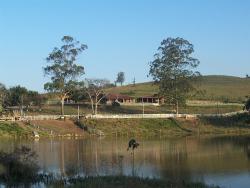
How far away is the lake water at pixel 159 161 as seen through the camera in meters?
44.4

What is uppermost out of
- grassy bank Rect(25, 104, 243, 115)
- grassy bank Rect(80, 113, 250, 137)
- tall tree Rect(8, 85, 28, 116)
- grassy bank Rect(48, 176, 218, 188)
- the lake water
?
tall tree Rect(8, 85, 28, 116)

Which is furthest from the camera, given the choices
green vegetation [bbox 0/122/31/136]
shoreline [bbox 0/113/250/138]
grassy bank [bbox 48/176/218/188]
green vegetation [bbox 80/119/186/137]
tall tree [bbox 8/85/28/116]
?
tall tree [bbox 8/85/28/116]

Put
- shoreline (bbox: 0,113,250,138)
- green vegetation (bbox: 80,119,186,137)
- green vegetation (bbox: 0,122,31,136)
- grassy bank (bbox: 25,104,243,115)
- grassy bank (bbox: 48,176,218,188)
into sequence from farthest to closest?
grassy bank (bbox: 25,104,243,115) → green vegetation (bbox: 80,119,186,137) → shoreline (bbox: 0,113,250,138) → green vegetation (bbox: 0,122,31,136) → grassy bank (bbox: 48,176,218,188)

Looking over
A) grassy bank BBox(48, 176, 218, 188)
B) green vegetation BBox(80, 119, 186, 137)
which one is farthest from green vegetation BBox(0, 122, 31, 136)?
grassy bank BBox(48, 176, 218, 188)

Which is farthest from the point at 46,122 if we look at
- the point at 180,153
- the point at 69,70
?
the point at 180,153

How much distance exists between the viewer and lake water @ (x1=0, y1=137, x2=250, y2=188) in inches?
1748

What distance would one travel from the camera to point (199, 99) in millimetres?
164875

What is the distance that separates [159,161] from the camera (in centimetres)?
5562

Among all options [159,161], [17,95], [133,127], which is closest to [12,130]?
[133,127]

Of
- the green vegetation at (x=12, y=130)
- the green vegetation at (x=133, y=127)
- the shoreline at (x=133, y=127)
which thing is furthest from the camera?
the green vegetation at (x=133, y=127)

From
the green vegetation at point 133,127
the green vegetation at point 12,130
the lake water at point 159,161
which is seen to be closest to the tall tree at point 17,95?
the green vegetation at point 133,127

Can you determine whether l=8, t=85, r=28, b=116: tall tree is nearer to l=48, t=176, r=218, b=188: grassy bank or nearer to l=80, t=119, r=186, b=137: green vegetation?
l=80, t=119, r=186, b=137: green vegetation

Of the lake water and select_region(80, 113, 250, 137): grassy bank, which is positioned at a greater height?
select_region(80, 113, 250, 137): grassy bank

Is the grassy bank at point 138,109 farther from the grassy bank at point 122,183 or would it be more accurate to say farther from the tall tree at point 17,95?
the grassy bank at point 122,183
